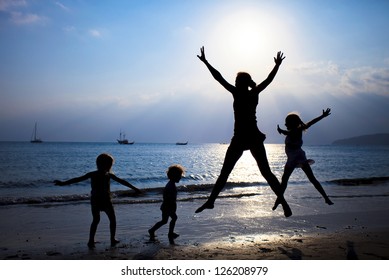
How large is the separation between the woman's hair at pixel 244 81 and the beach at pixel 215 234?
8.95 ft

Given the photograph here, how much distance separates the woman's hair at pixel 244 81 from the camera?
548cm

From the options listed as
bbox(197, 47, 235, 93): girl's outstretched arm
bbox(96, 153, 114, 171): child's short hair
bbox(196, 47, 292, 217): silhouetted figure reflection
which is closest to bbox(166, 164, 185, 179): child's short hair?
bbox(96, 153, 114, 171): child's short hair

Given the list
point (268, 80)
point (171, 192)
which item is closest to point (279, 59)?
point (268, 80)

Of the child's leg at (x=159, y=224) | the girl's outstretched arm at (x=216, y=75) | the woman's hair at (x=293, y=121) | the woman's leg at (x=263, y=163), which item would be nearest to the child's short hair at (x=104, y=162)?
the child's leg at (x=159, y=224)

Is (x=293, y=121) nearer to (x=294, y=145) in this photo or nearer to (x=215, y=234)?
(x=294, y=145)

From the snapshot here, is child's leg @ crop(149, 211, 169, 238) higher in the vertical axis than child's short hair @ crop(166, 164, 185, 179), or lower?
lower

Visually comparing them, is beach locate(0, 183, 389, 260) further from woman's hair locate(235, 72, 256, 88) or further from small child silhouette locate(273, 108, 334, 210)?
woman's hair locate(235, 72, 256, 88)

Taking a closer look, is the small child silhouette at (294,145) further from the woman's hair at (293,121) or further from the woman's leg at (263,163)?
the woman's leg at (263,163)

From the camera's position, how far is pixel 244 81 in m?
5.48

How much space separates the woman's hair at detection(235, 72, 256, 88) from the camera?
18.0ft

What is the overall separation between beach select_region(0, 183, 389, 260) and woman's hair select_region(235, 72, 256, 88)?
2728 mm

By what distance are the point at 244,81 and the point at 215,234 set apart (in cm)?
384

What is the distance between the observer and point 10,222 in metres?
10.1
